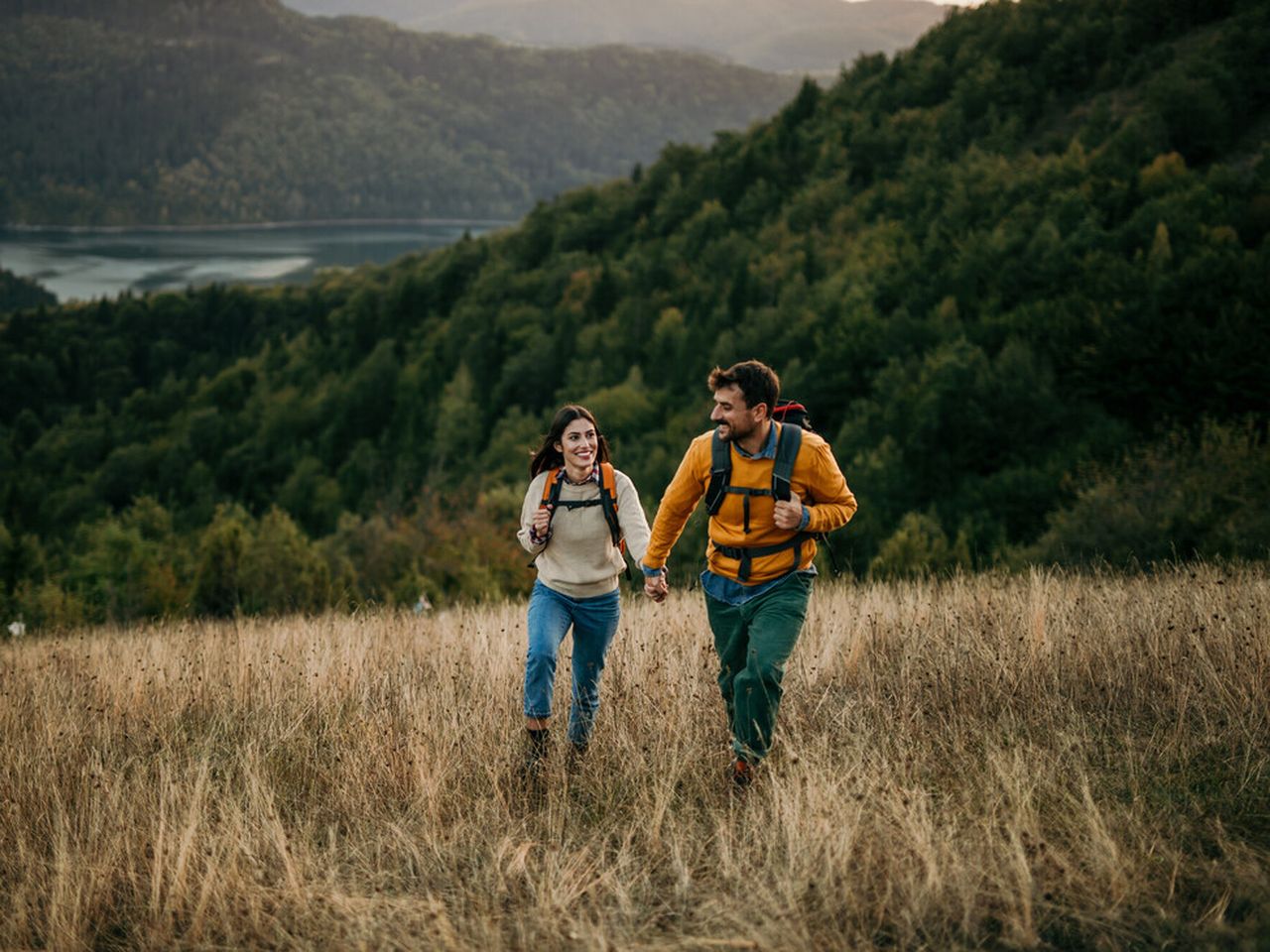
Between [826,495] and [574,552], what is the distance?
1.16 metres

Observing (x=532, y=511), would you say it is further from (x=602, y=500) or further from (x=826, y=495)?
(x=826, y=495)

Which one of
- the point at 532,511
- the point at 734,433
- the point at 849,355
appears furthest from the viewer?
the point at 849,355

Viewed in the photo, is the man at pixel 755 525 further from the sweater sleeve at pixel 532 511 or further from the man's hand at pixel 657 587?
the sweater sleeve at pixel 532 511

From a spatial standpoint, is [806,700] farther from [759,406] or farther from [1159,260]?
[1159,260]

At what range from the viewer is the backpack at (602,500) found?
14.2 ft

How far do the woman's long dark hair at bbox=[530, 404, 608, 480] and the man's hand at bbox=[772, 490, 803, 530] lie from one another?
954 mm

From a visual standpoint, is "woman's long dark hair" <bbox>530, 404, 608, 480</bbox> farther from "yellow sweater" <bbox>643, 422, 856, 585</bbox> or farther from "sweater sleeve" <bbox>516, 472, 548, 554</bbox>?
"yellow sweater" <bbox>643, 422, 856, 585</bbox>

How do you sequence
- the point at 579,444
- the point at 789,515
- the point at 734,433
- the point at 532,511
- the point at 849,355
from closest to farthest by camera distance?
the point at 789,515, the point at 734,433, the point at 579,444, the point at 532,511, the point at 849,355

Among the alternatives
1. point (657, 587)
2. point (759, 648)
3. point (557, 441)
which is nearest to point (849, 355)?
point (557, 441)

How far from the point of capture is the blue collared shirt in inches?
156

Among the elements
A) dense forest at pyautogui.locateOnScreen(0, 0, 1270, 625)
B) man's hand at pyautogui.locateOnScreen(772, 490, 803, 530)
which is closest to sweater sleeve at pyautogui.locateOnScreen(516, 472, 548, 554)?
man's hand at pyautogui.locateOnScreen(772, 490, 803, 530)

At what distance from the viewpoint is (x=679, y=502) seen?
162 inches

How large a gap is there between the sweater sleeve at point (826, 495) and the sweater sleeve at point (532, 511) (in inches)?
47.6

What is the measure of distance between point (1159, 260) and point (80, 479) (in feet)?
Answer: 293
